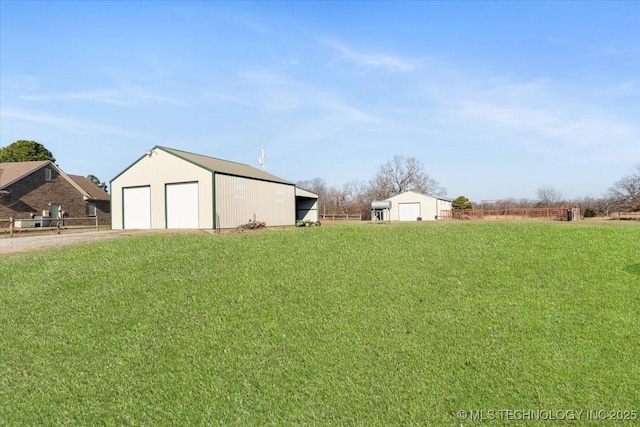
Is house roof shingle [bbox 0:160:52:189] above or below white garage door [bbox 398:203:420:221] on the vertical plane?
above

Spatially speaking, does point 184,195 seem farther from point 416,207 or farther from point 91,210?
point 416,207

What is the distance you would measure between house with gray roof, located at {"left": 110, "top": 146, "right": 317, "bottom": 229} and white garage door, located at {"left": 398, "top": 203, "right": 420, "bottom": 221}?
1971 centimetres

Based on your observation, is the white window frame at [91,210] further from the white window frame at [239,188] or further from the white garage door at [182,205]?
the white window frame at [239,188]

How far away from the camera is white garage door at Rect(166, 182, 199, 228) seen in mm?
17047

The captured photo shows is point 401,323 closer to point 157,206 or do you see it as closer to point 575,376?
point 575,376

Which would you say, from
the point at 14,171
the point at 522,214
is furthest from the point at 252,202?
the point at 522,214

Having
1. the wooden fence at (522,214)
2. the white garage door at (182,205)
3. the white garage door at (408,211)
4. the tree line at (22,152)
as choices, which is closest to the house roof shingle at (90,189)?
the tree line at (22,152)

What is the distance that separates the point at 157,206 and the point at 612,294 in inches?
709

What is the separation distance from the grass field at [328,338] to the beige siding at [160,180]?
8.39 m

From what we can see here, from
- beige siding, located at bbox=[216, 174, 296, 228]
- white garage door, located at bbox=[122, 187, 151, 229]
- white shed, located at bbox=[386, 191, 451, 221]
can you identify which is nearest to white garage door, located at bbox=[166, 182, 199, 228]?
beige siding, located at bbox=[216, 174, 296, 228]

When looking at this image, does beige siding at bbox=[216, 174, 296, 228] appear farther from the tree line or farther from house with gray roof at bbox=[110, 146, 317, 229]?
the tree line

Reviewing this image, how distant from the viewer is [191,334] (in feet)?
16.0

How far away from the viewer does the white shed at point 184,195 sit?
16719 millimetres

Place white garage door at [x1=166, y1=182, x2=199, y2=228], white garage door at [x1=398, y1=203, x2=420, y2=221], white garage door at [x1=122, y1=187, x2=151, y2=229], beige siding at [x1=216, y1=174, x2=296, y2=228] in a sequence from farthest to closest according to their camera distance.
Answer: white garage door at [x1=398, y1=203, x2=420, y2=221], white garage door at [x1=122, y1=187, x2=151, y2=229], white garage door at [x1=166, y1=182, x2=199, y2=228], beige siding at [x1=216, y1=174, x2=296, y2=228]
